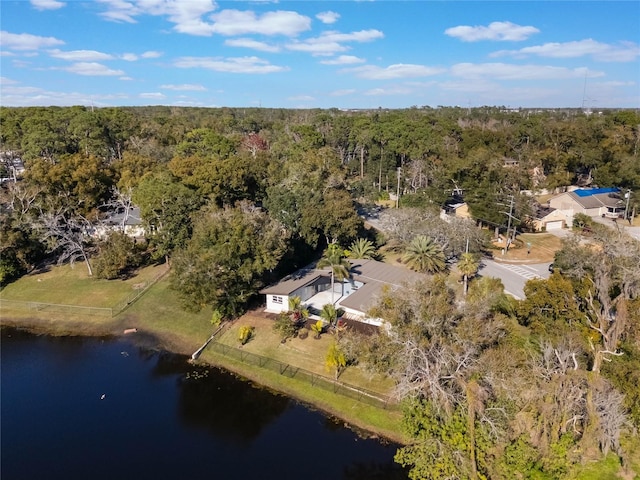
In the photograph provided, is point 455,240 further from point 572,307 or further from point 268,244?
point 268,244

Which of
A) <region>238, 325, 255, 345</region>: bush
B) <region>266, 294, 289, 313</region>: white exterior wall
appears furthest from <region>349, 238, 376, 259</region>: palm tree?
<region>238, 325, 255, 345</region>: bush

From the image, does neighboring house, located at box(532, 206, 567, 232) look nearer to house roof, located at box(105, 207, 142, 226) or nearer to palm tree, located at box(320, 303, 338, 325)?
palm tree, located at box(320, 303, 338, 325)

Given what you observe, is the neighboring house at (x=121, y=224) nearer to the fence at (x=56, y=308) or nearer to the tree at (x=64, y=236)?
the tree at (x=64, y=236)

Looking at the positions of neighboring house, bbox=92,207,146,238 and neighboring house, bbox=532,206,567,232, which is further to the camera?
neighboring house, bbox=532,206,567,232

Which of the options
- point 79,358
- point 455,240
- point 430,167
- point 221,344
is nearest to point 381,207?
point 430,167

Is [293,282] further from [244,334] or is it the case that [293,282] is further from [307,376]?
[307,376]

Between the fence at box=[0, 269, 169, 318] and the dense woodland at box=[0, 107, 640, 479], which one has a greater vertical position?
Answer: the dense woodland at box=[0, 107, 640, 479]
